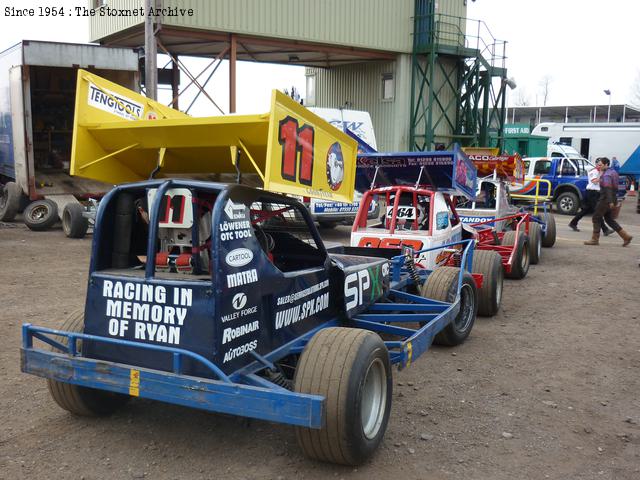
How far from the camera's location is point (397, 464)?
3.88 meters

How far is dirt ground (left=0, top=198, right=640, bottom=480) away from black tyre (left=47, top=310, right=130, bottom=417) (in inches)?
Answer: 3.6

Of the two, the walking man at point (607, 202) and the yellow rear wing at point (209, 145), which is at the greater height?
the yellow rear wing at point (209, 145)

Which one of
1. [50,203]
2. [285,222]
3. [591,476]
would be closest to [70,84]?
[50,203]

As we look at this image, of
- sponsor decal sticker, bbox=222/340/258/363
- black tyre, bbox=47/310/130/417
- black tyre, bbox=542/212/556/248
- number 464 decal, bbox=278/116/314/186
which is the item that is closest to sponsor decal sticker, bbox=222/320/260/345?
sponsor decal sticker, bbox=222/340/258/363

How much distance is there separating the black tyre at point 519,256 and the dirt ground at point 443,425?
2.52 m

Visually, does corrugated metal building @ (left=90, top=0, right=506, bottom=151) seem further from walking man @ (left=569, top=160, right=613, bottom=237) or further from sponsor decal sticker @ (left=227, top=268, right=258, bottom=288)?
sponsor decal sticker @ (left=227, top=268, right=258, bottom=288)

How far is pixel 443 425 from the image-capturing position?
4.46 metres

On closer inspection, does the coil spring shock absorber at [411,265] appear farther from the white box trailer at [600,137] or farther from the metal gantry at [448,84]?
the white box trailer at [600,137]

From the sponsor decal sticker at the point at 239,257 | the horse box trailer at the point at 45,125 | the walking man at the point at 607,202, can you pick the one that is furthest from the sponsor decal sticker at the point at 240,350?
the walking man at the point at 607,202

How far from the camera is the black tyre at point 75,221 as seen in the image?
13219 mm

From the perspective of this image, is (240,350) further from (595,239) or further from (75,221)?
(595,239)

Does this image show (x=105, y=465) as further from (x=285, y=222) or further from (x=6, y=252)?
(x=6, y=252)

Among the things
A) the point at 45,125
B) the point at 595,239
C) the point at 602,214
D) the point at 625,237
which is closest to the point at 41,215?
the point at 45,125

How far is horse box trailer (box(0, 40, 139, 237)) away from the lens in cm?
1306
